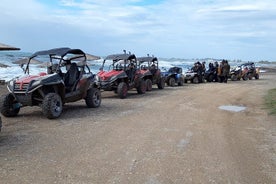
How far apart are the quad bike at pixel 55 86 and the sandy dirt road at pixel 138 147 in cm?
39

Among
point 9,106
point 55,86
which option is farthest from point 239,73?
point 9,106

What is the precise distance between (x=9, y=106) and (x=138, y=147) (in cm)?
486

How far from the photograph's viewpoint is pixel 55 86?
10.8 meters

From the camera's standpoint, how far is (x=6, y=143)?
23.9 ft

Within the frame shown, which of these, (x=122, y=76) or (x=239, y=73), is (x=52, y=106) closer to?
(x=122, y=76)

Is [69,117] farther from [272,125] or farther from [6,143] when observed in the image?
[272,125]

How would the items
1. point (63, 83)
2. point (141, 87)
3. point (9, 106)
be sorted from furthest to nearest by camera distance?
1. point (141, 87)
2. point (63, 83)
3. point (9, 106)

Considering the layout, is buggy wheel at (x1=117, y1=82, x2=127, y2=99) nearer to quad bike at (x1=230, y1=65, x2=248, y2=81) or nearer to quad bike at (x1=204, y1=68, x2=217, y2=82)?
quad bike at (x1=204, y1=68, x2=217, y2=82)

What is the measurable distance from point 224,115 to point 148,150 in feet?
16.5

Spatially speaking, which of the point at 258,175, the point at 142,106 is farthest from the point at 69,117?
the point at 258,175

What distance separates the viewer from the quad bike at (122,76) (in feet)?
52.0

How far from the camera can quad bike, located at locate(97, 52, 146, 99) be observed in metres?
15.8

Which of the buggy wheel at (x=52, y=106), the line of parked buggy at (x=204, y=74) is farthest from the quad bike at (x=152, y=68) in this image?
the buggy wheel at (x=52, y=106)

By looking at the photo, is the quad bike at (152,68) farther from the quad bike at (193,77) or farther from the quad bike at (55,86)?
the quad bike at (55,86)
